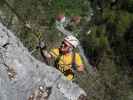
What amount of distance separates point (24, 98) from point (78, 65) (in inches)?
67.7

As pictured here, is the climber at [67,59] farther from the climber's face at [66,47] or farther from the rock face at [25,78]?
the rock face at [25,78]

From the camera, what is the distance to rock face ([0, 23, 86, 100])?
Answer: 16.7 ft

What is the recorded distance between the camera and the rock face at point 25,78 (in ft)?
16.7

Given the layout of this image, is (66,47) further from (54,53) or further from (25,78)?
(25,78)

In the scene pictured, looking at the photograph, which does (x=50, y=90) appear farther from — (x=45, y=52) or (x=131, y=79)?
(x=131, y=79)

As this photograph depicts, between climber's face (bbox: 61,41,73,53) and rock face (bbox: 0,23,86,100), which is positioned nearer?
rock face (bbox: 0,23,86,100)

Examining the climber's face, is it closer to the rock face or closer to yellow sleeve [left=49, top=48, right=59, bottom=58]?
yellow sleeve [left=49, top=48, right=59, bottom=58]

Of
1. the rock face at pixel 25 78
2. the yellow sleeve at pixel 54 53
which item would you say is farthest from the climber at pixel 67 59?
the rock face at pixel 25 78

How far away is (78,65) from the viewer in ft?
22.4

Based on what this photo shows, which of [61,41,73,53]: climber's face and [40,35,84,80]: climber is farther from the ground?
[61,41,73,53]: climber's face

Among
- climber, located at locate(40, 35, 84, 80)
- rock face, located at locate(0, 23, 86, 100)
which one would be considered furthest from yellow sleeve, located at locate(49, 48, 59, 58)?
rock face, located at locate(0, 23, 86, 100)

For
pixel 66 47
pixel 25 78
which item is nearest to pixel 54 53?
pixel 66 47

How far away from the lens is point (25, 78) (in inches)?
207

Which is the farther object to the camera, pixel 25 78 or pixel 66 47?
pixel 66 47
